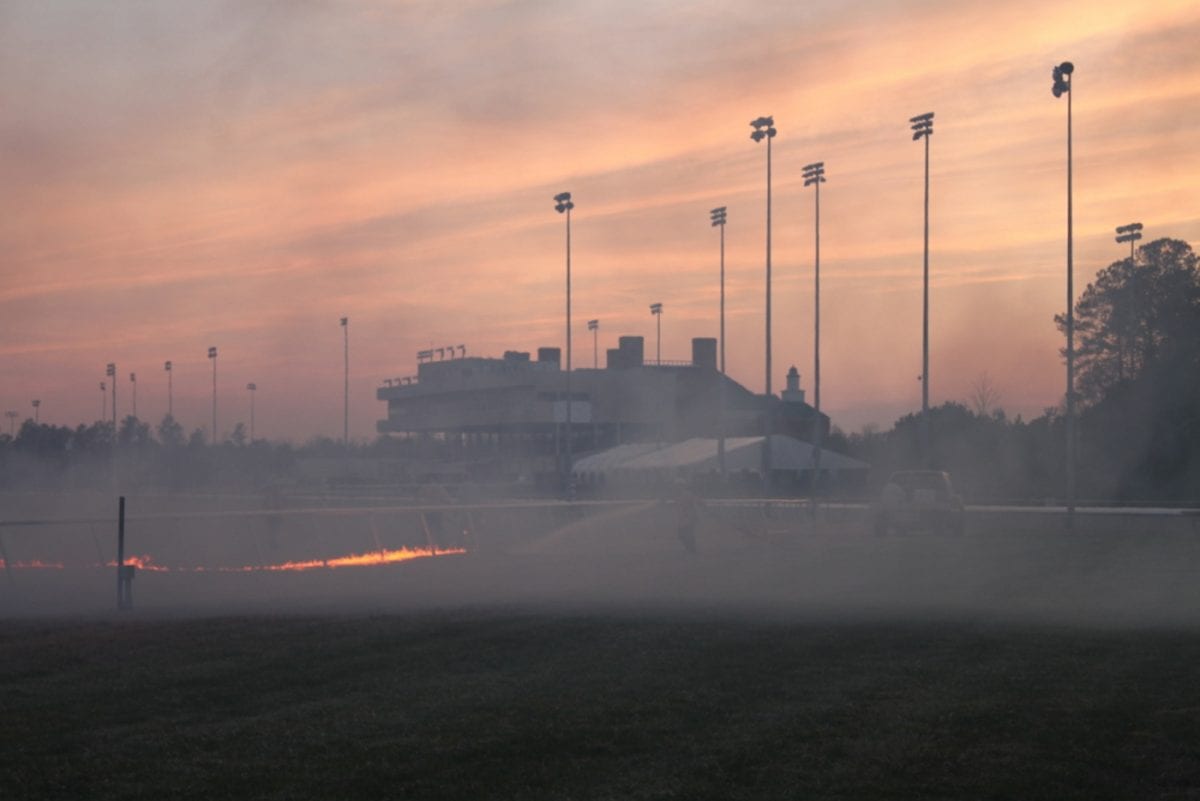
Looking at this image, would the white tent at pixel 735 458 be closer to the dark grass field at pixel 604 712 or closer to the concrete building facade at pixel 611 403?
the concrete building facade at pixel 611 403

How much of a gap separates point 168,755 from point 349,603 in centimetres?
1239

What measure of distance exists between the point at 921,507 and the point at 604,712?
34.0 m

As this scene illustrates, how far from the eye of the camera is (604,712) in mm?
13344

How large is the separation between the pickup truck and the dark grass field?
1044 inches

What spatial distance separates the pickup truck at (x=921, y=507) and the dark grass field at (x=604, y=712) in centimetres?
2652

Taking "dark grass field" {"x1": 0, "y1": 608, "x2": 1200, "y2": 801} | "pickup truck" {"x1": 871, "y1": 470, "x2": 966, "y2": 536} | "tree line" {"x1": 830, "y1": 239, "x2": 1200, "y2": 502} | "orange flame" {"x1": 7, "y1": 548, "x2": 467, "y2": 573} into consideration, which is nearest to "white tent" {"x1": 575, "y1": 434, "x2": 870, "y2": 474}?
"tree line" {"x1": 830, "y1": 239, "x2": 1200, "y2": 502}

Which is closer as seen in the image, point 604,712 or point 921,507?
point 604,712

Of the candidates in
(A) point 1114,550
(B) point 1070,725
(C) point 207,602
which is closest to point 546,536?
(A) point 1114,550

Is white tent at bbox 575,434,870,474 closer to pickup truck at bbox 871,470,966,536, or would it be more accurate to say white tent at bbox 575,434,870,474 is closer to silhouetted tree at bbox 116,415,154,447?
pickup truck at bbox 871,470,966,536

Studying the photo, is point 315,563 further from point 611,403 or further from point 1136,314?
point 611,403

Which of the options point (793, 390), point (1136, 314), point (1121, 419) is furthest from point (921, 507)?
point (793, 390)

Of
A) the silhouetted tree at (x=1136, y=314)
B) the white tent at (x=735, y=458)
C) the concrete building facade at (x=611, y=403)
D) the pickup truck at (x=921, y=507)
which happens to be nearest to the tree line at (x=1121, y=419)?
the silhouetted tree at (x=1136, y=314)

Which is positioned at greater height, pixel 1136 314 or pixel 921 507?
pixel 1136 314

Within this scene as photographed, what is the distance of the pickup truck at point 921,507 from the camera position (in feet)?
150
